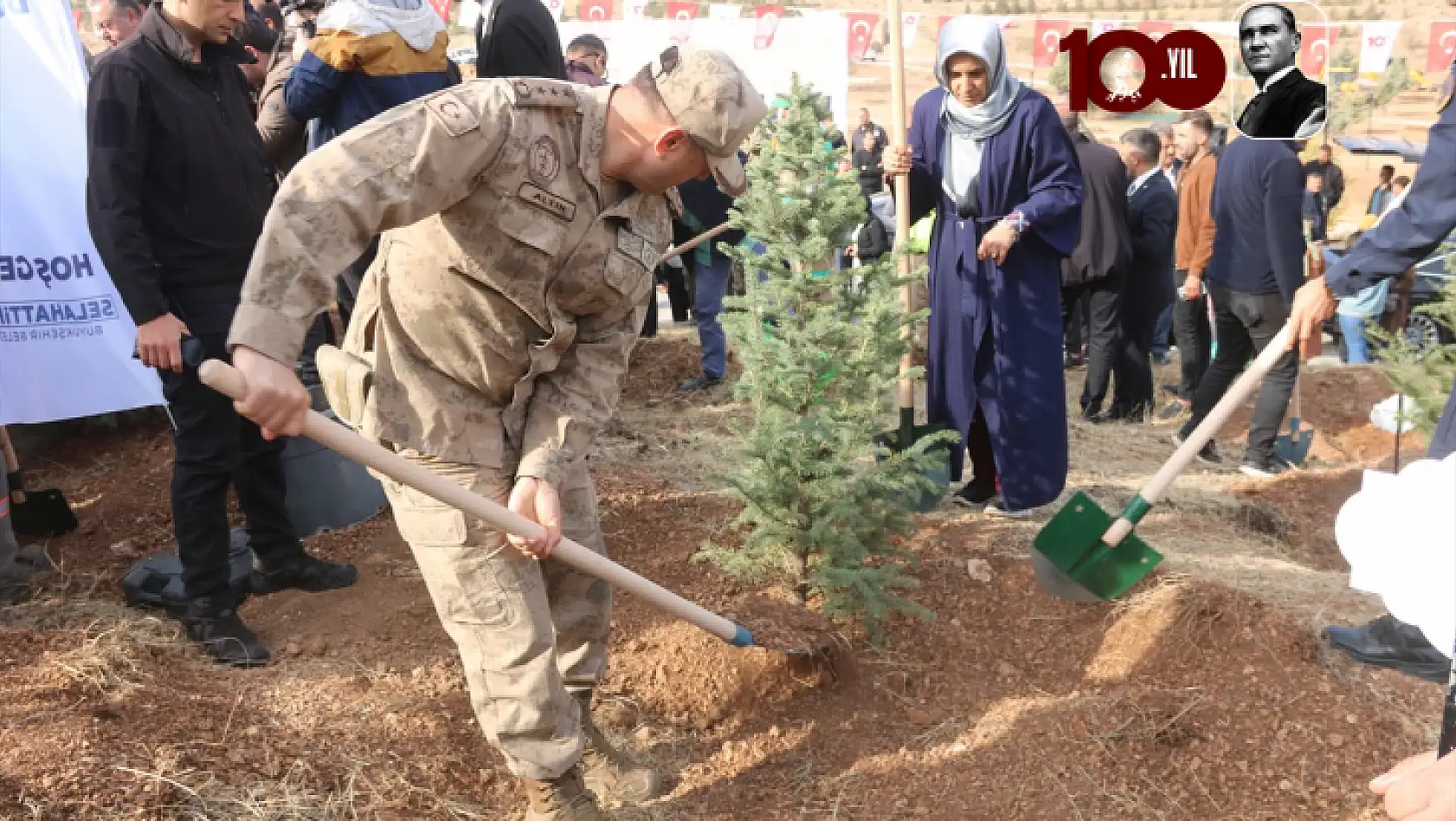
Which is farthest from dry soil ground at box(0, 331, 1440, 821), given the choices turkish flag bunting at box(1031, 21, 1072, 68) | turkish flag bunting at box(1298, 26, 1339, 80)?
turkish flag bunting at box(1031, 21, 1072, 68)

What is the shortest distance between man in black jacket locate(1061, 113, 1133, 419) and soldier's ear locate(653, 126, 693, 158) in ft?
17.4

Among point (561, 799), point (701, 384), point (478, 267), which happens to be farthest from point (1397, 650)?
point (701, 384)

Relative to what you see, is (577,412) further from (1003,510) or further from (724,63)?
(1003,510)

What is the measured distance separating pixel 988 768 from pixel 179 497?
107 inches

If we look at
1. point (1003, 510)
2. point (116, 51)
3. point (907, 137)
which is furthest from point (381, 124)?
point (1003, 510)

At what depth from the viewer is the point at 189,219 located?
3555 mm

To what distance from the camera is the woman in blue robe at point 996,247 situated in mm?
4723

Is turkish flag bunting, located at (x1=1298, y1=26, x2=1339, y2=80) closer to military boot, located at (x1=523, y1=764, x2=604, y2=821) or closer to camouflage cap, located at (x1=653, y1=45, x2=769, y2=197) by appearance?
camouflage cap, located at (x1=653, y1=45, x2=769, y2=197)

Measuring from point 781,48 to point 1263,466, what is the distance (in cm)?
996

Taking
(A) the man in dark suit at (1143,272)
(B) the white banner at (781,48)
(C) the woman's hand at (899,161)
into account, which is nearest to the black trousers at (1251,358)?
(A) the man in dark suit at (1143,272)

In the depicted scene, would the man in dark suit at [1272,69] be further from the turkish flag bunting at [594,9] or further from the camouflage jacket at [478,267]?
the turkish flag bunting at [594,9]

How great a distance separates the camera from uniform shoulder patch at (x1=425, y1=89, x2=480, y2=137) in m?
2.25

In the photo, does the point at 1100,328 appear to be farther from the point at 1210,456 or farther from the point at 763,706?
the point at 763,706

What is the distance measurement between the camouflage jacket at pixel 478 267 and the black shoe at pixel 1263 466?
5058 millimetres
